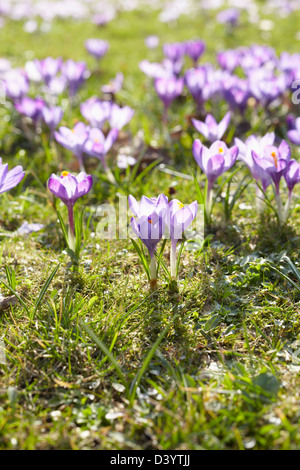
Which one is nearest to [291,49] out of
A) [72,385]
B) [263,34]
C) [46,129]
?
[263,34]

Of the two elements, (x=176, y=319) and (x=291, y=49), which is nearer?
(x=176, y=319)

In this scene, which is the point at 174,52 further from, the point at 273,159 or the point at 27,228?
the point at 27,228

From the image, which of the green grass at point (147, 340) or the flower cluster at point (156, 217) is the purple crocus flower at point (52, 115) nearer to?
the green grass at point (147, 340)

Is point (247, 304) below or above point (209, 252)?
below

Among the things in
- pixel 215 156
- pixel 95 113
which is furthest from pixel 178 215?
pixel 95 113
